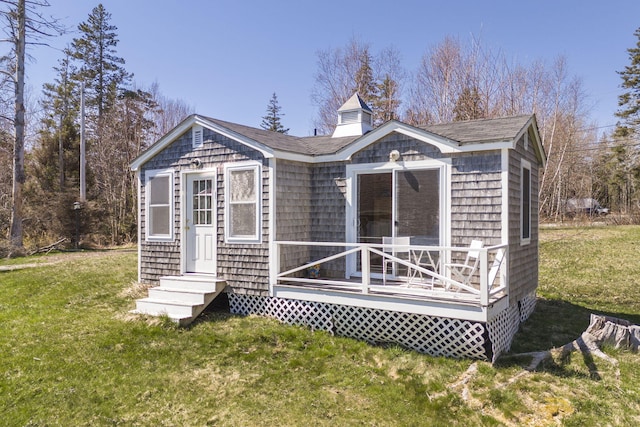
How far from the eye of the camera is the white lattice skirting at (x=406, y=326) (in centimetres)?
552

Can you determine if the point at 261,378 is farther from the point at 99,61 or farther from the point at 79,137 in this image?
the point at 99,61

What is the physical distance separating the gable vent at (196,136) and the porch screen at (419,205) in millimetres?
3860

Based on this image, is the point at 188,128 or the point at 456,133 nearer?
the point at 456,133

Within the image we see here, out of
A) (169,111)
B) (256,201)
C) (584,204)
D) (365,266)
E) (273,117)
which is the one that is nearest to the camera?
(365,266)

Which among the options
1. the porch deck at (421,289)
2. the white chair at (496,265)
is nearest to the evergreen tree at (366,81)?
the porch deck at (421,289)

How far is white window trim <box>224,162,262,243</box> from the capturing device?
7.30m

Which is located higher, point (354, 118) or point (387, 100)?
point (387, 100)

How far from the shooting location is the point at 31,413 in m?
4.29

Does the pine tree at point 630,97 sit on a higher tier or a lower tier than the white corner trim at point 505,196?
higher

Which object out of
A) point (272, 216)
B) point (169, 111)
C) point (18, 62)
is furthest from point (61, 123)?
point (272, 216)

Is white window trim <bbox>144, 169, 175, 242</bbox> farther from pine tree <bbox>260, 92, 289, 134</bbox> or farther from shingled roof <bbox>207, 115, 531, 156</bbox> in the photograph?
pine tree <bbox>260, 92, 289, 134</bbox>

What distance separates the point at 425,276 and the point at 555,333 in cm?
242

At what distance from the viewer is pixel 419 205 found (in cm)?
697

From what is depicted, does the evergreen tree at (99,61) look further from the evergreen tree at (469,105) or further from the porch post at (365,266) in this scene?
the porch post at (365,266)
